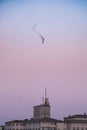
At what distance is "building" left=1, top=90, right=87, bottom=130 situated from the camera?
2723 centimetres

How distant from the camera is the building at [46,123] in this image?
27234 mm

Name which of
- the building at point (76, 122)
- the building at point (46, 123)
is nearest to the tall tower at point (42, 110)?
the building at point (46, 123)

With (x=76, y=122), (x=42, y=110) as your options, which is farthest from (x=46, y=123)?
(x=42, y=110)

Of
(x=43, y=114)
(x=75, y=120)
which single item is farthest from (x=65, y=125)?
(x=43, y=114)

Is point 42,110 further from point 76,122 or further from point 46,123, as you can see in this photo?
point 76,122

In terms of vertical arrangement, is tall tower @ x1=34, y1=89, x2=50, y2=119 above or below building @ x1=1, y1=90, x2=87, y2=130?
above

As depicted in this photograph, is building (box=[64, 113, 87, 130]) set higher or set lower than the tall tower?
lower

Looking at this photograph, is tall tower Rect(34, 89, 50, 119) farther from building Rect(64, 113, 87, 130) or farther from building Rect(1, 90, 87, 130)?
building Rect(64, 113, 87, 130)

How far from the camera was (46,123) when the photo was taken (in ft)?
89.9

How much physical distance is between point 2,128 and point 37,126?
15.7 feet

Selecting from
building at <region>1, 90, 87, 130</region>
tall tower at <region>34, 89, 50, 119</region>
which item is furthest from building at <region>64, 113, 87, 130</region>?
tall tower at <region>34, 89, 50, 119</region>

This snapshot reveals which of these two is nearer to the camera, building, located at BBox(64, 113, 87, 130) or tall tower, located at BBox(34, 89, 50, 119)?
building, located at BBox(64, 113, 87, 130)

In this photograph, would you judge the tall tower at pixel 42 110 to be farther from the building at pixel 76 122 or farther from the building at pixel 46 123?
the building at pixel 76 122

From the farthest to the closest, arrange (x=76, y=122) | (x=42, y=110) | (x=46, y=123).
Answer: (x=42, y=110) < (x=46, y=123) < (x=76, y=122)
